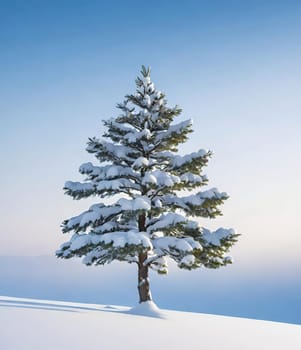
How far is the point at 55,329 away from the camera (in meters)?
8.89

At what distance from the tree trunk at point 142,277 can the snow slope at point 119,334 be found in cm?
338

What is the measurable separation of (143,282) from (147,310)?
158 centimetres

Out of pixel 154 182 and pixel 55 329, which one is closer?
pixel 55 329

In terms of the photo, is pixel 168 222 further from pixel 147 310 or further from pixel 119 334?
pixel 119 334

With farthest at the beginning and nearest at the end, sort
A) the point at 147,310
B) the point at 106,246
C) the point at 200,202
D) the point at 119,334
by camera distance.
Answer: the point at 200,202, the point at 147,310, the point at 106,246, the point at 119,334

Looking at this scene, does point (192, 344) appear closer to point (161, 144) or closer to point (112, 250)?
point (112, 250)

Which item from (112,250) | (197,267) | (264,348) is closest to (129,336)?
(264,348)

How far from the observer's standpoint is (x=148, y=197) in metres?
16.6

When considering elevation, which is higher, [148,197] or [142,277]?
[148,197]

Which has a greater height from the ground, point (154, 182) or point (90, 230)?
point (154, 182)

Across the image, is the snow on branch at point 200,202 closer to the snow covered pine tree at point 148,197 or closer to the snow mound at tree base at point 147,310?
the snow covered pine tree at point 148,197

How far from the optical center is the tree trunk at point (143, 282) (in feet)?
51.6

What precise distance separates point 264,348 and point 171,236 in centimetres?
704

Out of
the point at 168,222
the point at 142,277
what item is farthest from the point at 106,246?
the point at 142,277
